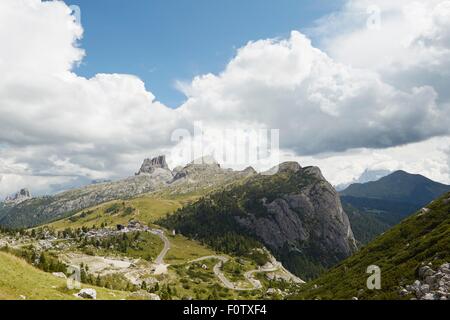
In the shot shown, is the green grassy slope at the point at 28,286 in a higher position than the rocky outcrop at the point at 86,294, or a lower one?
higher

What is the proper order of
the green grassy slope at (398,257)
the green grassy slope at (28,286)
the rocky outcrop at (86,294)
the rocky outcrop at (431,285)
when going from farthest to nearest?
the green grassy slope at (398,257) → the rocky outcrop at (431,285) → the rocky outcrop at (86,294) → the green grassy slope at (28,286)

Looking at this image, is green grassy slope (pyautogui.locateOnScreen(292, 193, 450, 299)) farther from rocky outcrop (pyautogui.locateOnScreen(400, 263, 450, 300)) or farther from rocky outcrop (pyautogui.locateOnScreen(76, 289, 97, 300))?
rocky outcrop (pyautogui.locateOnScreen(76, 289, 97, 300))

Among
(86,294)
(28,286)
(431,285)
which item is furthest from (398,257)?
(28,286)

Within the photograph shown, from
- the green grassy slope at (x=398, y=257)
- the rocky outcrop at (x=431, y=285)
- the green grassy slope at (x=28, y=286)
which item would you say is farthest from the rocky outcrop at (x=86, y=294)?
the green grassy slope at (x=398, y=257)

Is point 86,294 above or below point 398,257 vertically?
below

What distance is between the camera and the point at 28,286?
130 feet

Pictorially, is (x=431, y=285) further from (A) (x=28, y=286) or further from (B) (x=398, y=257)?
(A) (x=28, y=286)

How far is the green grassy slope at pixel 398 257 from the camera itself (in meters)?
71.5

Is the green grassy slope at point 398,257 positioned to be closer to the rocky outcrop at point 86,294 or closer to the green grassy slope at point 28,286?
the rocky outcrop at point 86,294

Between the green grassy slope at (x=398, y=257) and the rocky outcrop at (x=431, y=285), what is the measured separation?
2.56 m

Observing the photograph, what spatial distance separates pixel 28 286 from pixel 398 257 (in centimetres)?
7963

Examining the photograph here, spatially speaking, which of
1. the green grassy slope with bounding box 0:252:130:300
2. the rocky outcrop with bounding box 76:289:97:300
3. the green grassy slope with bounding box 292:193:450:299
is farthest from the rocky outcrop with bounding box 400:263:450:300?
the rocky outcrop with bounding box 76:289:97:300
